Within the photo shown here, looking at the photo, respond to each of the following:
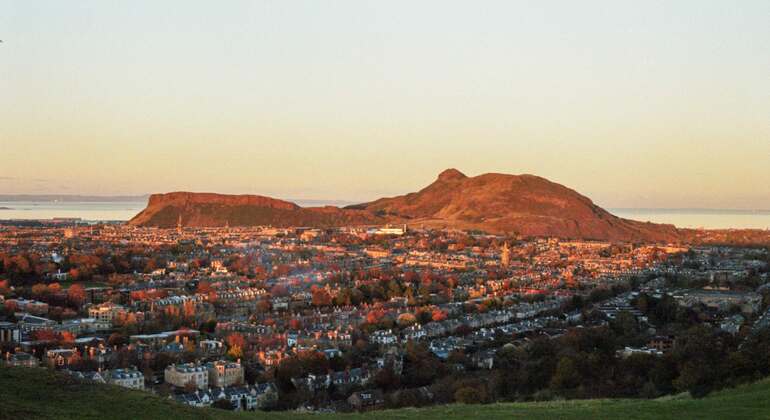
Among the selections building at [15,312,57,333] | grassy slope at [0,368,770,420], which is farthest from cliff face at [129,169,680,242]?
grassy slope at [0,368,770,420]

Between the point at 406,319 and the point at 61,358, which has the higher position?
the point at 406,319

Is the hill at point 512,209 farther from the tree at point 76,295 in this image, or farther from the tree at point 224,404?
the tree at point 224,404

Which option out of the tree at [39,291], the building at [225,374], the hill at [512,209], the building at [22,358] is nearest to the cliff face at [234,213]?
the hill at [512,209]

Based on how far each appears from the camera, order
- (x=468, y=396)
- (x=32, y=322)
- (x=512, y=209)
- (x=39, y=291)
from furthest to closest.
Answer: (x=512, y=209) < (x=39, y=291) < (x=32, y=322) < (x=468, y=396)

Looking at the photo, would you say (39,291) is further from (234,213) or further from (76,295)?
(234,213)

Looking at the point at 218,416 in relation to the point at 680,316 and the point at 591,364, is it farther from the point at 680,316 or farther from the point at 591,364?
the point at 680,316

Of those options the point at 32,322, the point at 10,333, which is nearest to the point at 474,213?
the point at 32,322

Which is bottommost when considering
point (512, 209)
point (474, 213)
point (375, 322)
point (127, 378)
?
point (127, 378)
